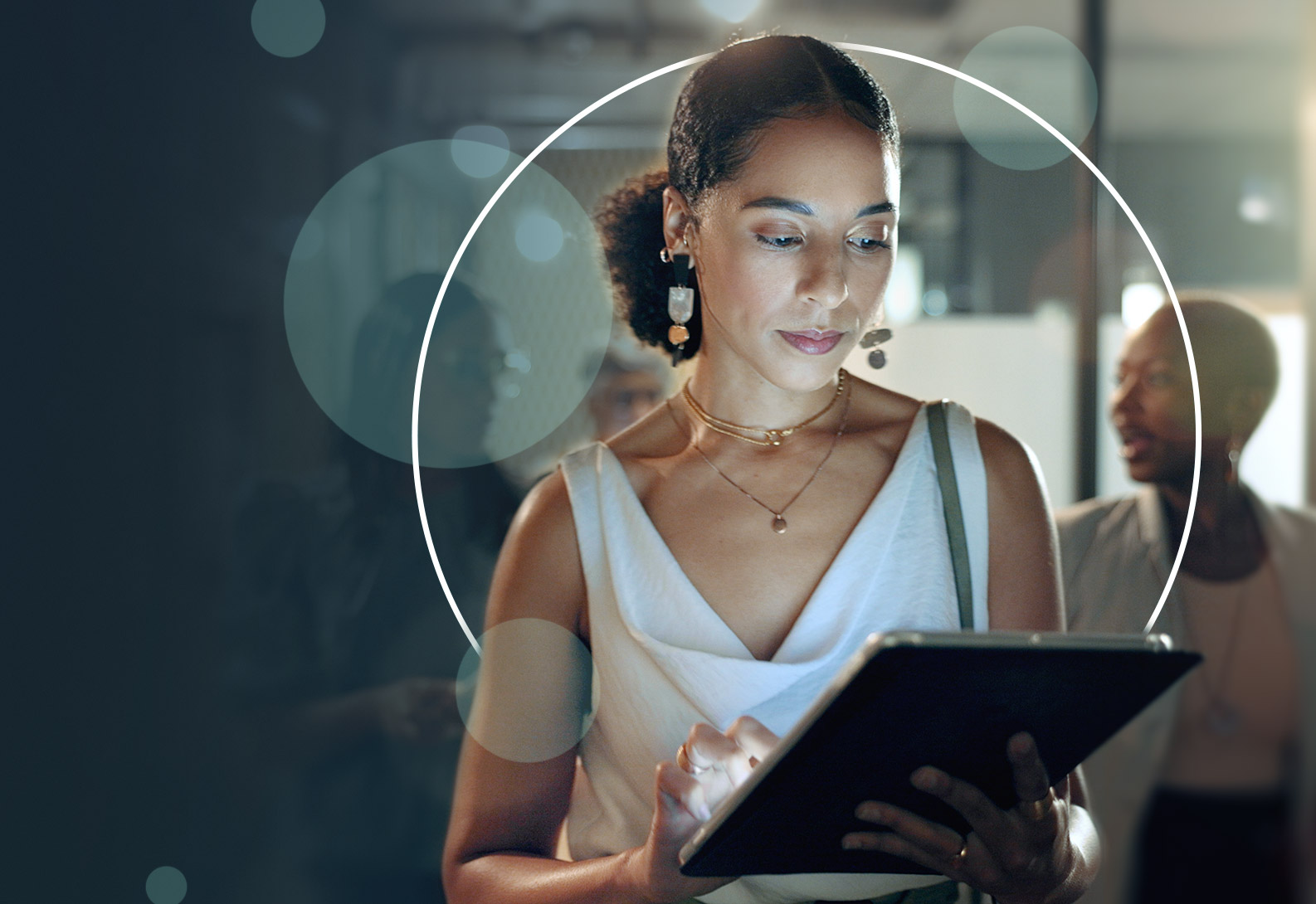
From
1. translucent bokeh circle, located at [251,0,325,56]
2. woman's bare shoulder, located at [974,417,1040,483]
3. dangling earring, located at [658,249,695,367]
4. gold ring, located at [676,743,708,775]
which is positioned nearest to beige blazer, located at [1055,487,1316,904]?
woman's bare shoulder, located at [974,417,1040,483]

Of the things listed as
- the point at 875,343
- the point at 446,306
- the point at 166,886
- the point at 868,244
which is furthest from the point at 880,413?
the point at 166,886

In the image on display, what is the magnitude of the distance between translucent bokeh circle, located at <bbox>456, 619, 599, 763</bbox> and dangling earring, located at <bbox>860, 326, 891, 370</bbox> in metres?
0.38

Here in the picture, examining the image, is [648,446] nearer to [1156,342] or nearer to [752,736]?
[752,736]

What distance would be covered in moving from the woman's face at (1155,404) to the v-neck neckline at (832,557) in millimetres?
409

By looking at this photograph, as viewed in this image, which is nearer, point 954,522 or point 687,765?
point 687,765

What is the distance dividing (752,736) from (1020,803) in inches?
8.0

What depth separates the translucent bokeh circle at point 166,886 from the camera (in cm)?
133

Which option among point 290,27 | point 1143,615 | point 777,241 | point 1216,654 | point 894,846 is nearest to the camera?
point 894,846

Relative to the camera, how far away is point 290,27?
52.3 inches

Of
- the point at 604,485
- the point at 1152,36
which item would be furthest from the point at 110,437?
the point at 1152,36

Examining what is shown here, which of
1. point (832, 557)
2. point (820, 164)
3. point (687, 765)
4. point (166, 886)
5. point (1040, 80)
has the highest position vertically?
point (1040, 80)

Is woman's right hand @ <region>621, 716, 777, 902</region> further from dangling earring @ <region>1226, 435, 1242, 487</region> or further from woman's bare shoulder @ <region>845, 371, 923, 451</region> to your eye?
dangling earring @ <region>1226, 435, 1242, 487</region>

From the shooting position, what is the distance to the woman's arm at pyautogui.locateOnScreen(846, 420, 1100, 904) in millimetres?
687

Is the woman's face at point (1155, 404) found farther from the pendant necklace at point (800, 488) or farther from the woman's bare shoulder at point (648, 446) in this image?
the woman's bare shoulder at point (648, 446)
